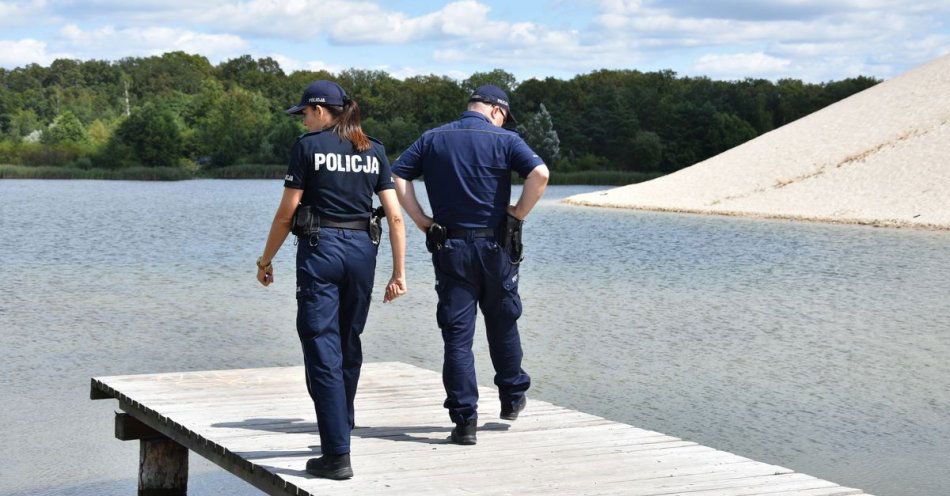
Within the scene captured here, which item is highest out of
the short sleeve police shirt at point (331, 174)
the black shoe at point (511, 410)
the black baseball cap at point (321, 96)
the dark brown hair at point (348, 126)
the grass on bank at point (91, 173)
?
the black baseball cap at point (321, 96)

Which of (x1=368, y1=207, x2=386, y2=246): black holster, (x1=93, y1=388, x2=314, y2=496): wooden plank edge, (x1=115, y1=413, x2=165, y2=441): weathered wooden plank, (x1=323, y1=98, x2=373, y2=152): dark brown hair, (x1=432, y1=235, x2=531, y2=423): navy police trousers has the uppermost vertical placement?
(x1=323, y1=98, x2=373, y2=152): dark brown hair

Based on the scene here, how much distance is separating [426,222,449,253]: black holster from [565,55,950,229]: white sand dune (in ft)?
112

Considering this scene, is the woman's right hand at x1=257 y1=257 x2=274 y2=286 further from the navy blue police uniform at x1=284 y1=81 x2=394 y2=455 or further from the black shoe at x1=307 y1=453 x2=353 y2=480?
the black shoe at x1=307 y1=453 x2=353 y2=480

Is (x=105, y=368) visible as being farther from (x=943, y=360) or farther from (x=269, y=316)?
(x=943, y=360)

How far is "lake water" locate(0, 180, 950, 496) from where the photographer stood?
8.96 meters

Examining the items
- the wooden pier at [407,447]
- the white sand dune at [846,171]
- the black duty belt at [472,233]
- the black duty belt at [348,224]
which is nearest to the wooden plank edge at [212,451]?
the wooden pier at [407,447]

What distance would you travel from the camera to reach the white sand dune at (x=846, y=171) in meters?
43.5

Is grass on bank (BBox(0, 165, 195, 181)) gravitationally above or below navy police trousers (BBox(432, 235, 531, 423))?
below

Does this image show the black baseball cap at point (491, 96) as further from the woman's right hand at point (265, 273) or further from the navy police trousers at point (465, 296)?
the woman's right hand at point (265, 273)

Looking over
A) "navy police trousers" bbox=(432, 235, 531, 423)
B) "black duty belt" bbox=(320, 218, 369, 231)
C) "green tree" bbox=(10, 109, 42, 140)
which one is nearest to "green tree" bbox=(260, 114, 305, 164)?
"green tree" bbox=(10, 109, 42, 140)

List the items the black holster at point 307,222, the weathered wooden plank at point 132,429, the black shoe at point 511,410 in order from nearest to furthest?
1. the black holster at point 307,222
2. the black shoe at point 511,410
3. the weathered wooden plank at point 132,429

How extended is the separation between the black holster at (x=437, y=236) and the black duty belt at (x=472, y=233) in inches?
1.0

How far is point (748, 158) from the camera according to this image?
56.9 metres

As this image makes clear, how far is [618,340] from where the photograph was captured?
14305 millimetres
